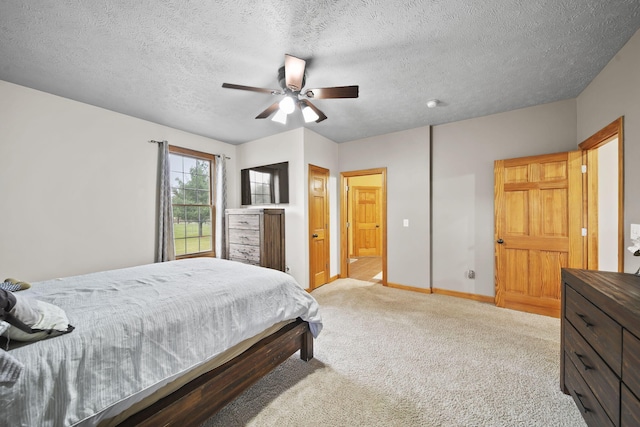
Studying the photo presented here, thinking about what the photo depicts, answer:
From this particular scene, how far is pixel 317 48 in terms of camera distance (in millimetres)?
1904

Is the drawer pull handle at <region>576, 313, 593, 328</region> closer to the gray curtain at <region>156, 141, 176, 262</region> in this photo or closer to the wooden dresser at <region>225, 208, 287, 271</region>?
the wooden dresser at <region>225, 208, 287, 271</region>

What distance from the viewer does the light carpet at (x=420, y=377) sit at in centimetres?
150

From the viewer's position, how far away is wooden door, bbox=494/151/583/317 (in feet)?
9.04

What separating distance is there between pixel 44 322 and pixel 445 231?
4.14m

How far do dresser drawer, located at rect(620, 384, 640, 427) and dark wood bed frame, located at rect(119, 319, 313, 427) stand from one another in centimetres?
177

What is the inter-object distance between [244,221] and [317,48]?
2784 mm

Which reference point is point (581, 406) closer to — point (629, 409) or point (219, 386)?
point (629, 409)

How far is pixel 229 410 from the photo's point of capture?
1.56 metres

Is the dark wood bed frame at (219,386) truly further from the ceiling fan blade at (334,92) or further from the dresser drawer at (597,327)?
the ceiling fan blade at (334,92)

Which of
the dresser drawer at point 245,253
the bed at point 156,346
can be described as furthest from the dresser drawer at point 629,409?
the dresser drawer at point 245,253

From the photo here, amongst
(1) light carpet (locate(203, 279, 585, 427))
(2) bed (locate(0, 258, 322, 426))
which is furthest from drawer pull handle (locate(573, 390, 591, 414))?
(2) bed (locate(0, 258, 322, 426))

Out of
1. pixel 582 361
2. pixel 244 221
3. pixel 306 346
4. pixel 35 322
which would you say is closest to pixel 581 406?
pixel 582 361

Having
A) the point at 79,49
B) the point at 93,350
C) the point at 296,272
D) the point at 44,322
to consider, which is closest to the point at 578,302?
the point at 93,350

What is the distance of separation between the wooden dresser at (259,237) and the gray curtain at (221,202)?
1.13 feet
